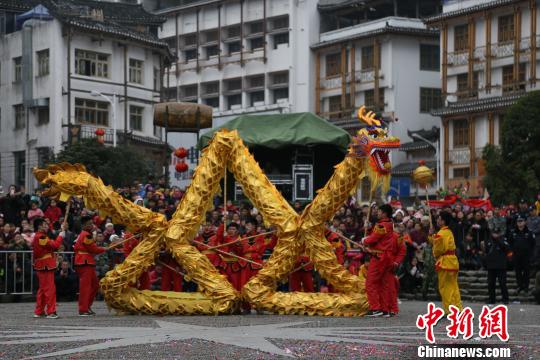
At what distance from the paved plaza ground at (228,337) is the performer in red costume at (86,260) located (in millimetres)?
345

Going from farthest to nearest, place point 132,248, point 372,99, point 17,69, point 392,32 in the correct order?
point 372,99 → point 392,32 → point 17,69 → point 132,248

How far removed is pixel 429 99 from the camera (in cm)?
5466

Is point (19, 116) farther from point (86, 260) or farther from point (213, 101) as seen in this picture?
point (86, 260)

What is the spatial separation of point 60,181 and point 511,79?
33.1 meters

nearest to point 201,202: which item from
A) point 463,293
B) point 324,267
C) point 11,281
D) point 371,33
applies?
point 324,267

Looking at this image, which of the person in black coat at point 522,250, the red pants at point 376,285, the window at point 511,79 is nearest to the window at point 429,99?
the window at point 511,79

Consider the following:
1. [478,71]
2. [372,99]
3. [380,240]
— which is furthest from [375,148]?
[372,99]

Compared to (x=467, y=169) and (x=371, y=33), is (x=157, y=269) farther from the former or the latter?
(x=371, y=33)

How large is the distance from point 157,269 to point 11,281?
313cm

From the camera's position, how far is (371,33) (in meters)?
53.5

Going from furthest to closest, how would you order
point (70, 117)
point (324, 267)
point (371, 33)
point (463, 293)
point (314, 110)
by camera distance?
point (314, 110)
point (371, 33)
point (70, 117)
point (463, 293)
point (324, 267)

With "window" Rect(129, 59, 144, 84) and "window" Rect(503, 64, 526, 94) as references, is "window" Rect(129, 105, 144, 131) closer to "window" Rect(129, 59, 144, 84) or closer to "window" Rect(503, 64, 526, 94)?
"window" Rect(129, 59, 144, 84)

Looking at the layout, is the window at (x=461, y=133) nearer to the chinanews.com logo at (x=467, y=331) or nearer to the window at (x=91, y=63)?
the window at (x=91, y=63)

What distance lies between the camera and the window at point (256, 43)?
5846cm
